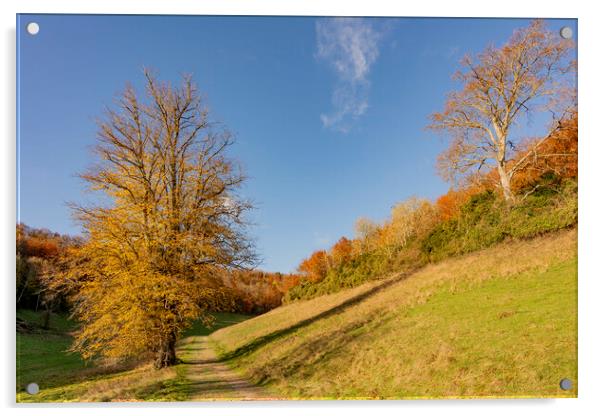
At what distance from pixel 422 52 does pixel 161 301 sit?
7275 mm

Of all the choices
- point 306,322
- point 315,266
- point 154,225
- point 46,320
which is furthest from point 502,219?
point 46,320

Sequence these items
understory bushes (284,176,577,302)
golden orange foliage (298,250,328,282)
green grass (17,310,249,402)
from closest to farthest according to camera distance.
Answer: green grass (17,310,249,402) < understory bushes (284,176,577,302) < golden orange foliage (298,250,328,282)

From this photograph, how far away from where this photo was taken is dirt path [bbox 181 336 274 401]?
575 centimetres

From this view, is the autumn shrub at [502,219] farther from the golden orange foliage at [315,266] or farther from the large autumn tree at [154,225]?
the large autumn tree at [154,225]

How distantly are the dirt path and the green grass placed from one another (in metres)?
0.21

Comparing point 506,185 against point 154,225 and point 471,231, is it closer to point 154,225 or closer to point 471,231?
point 471,231

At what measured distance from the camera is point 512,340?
560 centimetres

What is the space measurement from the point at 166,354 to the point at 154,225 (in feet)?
10.6

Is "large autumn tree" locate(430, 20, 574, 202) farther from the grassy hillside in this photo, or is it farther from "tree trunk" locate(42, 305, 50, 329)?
"tree trunk" locate(42, 305, 50, 329)

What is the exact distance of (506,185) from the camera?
816 cm

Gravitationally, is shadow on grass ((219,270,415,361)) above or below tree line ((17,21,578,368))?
below

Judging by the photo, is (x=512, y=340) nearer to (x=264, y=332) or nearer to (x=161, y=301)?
(x=161, y=301)

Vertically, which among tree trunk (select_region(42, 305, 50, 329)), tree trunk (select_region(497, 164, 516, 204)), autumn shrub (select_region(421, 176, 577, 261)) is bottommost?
tree trunk (select_region(42, 305, 50, 329))

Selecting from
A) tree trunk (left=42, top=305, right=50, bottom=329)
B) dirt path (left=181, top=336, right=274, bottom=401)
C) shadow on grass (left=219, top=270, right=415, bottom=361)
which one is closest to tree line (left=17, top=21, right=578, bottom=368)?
tree trunk (left=42, top=305, right=50, bottom=329)
